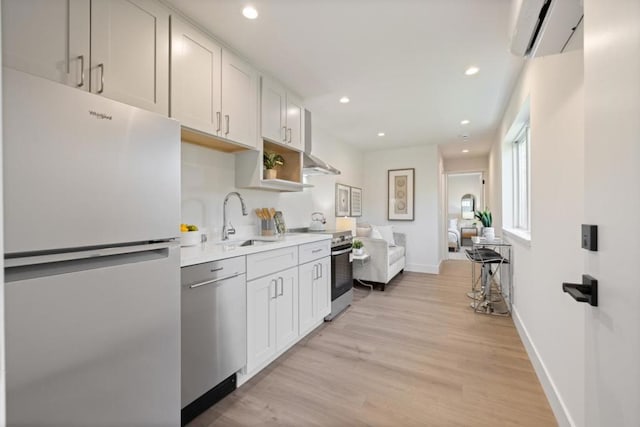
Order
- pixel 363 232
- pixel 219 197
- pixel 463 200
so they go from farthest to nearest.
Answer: pixel 463 200 → pixel 363 232 → pixel 219 197

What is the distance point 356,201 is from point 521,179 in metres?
2.72

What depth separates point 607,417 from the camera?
836mm

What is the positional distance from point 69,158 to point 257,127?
1574 mm

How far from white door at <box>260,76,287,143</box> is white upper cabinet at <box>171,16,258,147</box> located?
11 cm

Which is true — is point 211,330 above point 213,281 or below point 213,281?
below

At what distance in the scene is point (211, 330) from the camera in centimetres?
169

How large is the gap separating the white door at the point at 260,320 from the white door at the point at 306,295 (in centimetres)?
37

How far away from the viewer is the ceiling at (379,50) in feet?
5.95

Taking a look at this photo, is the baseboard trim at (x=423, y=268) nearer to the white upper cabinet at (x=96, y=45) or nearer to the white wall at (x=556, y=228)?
the white wall at (x=556, y=228)

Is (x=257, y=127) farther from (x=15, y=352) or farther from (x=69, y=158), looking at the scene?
(x=15, y=352)

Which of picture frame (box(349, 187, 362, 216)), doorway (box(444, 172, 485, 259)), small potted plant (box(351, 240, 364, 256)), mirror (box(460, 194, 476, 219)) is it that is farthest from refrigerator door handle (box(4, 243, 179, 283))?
mirror (box(460, 194, 476, 219))

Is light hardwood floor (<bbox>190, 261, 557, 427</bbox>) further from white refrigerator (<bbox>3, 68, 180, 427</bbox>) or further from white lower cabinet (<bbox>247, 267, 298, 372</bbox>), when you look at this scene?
white refrigerator (<bbox>3, 68, 180, 427</bbox>)

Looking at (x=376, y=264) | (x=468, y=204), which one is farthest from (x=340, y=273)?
(x=468, y=204)

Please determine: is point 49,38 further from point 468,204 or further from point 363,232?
point 468,204
